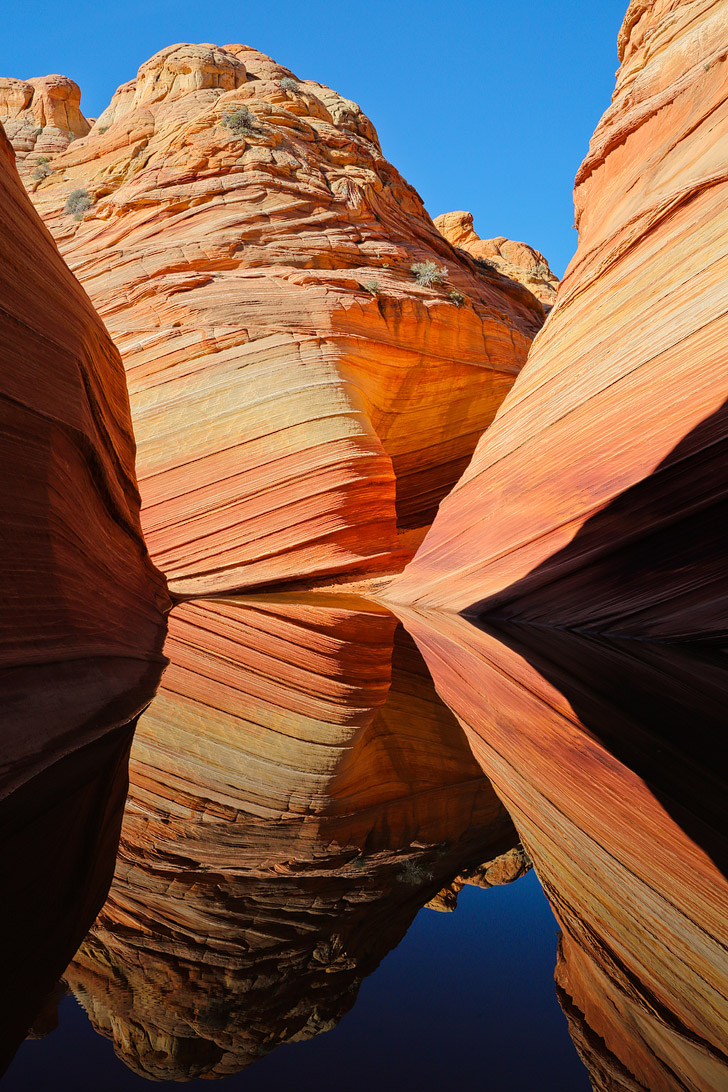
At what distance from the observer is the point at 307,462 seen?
11.6 m

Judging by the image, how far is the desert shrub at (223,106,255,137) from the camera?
14.7 meters

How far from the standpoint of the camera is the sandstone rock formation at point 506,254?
27.3 metres

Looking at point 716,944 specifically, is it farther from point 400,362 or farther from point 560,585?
point 400,362

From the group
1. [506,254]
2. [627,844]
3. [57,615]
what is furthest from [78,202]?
[506,254]

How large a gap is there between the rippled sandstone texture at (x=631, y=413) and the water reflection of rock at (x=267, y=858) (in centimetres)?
306

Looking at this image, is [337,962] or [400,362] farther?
[400,362]

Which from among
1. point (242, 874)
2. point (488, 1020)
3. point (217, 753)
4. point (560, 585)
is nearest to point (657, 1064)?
point (488, 1020)

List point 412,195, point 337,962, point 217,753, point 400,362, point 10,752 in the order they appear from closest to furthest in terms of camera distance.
→ point 337,962 < point 10,752 < point 217,753 < point 400,362 < point 412,195

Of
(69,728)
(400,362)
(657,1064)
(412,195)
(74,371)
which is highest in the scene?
(412,195)

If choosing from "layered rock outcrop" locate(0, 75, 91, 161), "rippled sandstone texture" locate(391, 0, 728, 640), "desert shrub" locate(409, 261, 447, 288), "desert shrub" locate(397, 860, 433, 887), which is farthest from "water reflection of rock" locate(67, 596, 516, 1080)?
"layered rock outcrop" locate(0, 75, 91, 161)

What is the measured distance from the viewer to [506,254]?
97.2 feet

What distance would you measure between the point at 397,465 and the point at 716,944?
1391 centimetres

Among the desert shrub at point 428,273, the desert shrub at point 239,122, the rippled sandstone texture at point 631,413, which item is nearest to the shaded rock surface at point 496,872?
the rippled sandstone texture at point 631,413

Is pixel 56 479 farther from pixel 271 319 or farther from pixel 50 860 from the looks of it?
pixel 271 319
